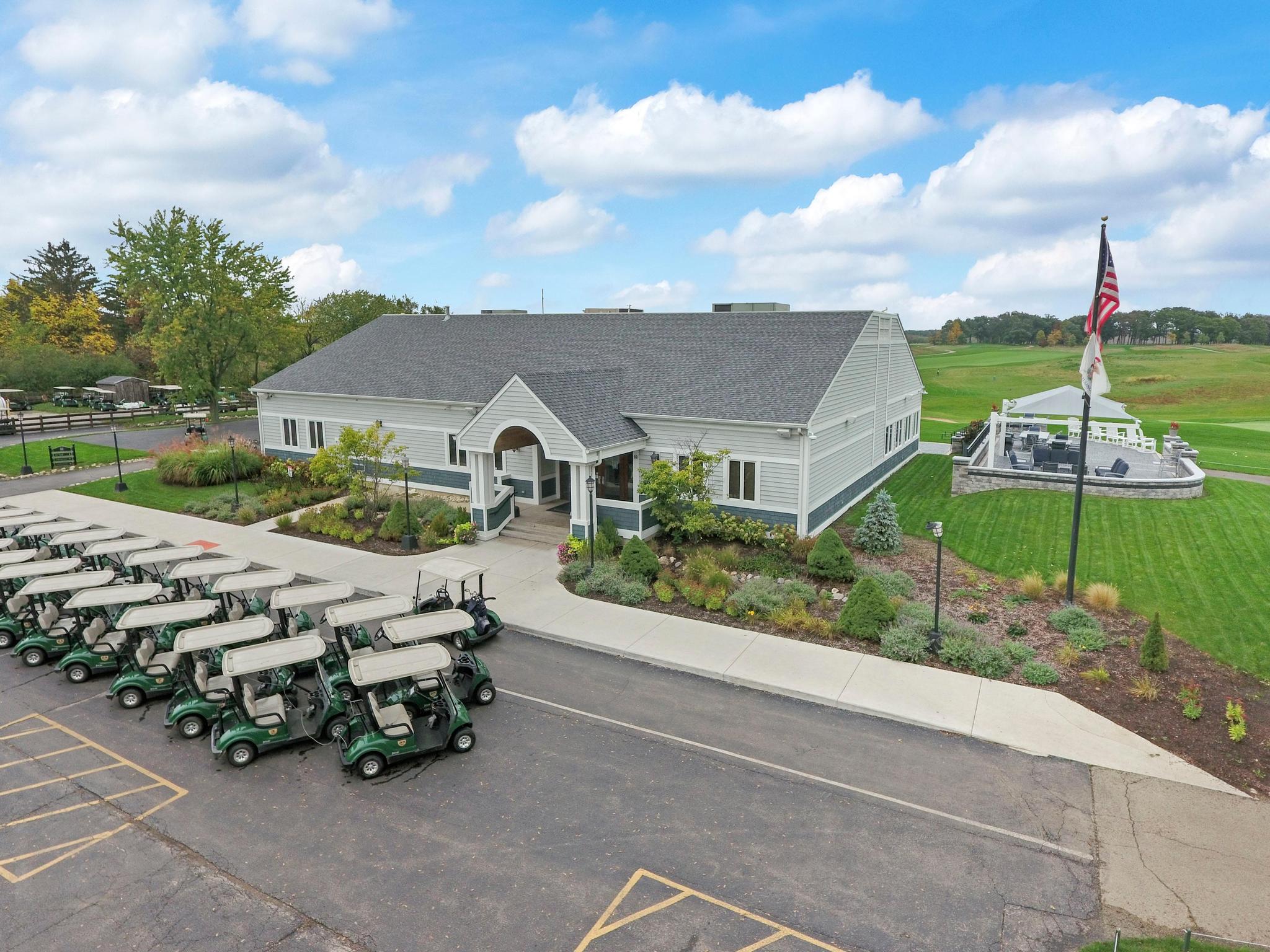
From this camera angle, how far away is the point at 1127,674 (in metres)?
14.6

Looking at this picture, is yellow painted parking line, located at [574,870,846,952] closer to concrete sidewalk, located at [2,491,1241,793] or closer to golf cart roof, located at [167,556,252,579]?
concrete sidewalk, located at [2,491,1241,793]

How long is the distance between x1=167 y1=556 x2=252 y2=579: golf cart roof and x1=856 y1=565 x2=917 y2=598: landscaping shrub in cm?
1540

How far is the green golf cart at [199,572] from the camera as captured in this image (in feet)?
53.2

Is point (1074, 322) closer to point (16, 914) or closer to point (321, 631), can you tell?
point (321, 631)

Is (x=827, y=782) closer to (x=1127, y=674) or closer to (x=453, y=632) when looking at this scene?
(x=453, y=632)

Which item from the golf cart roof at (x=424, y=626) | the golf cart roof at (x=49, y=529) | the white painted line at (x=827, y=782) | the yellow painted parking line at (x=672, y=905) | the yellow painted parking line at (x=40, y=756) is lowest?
the yellow painted parking line at (x=672, y=905)

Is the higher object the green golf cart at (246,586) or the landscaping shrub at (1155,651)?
the green golf cart at (246,586)

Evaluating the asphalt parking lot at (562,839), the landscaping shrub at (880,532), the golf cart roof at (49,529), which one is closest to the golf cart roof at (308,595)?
the asphalt parking lot at (562,839)

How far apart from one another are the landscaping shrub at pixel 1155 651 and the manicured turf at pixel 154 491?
95.7ft

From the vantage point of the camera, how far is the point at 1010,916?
28.7ft

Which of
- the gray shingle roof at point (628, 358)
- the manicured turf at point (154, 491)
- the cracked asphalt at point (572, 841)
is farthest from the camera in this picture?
the manicured turf at point (154, 491)

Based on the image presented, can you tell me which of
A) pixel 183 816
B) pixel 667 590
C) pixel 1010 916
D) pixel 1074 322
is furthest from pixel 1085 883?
pixel 1074 322

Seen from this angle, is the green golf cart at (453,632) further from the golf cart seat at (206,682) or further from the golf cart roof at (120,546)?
the golf cart roof at (120,546)

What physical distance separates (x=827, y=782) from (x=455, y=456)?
69.5 ft
